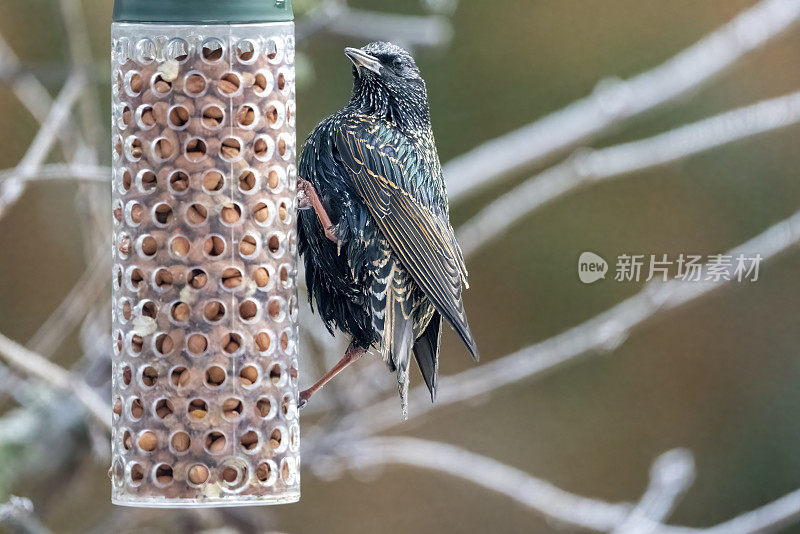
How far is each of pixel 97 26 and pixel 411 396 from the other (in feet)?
5.92

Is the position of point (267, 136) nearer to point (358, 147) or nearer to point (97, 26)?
point (358, 147)

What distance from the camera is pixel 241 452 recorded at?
260cm

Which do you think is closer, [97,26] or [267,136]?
[267,136]

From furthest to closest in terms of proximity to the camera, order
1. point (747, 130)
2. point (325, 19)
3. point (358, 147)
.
A: point (747, 130)
point (325, 19)
point (358, 147)

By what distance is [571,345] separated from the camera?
4805 mm

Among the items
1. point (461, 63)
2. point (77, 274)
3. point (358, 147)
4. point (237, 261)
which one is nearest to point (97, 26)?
point (77, 274)

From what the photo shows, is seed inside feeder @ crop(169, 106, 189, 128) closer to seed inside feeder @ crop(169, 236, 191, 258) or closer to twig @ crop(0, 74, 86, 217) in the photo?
seed inside feeder @ crop(169, 236, 191, 258)

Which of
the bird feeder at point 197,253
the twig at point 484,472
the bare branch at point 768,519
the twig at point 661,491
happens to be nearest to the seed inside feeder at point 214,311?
the bird feeder at point 197,253

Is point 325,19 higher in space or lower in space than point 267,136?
higher

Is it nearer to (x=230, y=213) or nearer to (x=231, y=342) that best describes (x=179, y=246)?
(x=230, y=213)

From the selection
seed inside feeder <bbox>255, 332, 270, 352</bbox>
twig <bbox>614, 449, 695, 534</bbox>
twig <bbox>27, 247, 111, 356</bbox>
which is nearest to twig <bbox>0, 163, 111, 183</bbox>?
twig <bbox>27, 247, 111, 356</bbox>

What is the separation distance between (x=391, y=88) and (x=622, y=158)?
81.2 inches

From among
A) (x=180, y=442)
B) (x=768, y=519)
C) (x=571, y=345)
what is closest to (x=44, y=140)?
(x=180, y=442)

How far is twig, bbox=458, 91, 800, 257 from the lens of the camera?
4.44 metres
